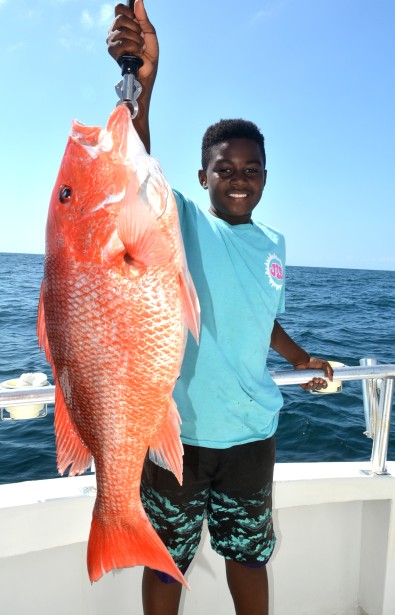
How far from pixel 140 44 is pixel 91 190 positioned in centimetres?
51

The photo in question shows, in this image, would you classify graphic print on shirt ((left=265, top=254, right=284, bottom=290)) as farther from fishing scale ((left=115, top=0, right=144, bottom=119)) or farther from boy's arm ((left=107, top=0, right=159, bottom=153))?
fishing scale ((left=115, top=0, right=144, bottom=119))

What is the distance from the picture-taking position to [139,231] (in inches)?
53.7

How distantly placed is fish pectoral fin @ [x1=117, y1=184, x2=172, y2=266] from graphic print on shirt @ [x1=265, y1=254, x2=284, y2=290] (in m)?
0.78

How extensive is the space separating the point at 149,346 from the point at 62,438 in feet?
1.45

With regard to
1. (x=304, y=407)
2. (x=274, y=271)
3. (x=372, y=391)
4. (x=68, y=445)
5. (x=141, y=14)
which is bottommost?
(x=304, y=407)

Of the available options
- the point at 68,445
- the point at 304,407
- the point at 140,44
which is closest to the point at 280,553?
the point at 68,445

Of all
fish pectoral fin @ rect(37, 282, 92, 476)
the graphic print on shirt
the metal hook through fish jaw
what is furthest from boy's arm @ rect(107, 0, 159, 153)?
fish pectoral fin @ rect(37, 282, 92, 476)

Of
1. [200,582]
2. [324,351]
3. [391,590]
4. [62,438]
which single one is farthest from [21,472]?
[324,351]

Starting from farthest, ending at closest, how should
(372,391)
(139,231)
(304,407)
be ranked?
(304,407), (372,391), (139,231)

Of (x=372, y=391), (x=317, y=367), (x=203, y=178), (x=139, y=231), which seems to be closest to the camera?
(x=139, y=231)

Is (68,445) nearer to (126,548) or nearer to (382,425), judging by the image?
(126,548)

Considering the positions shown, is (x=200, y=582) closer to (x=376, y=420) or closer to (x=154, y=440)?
(x=376, y=420)

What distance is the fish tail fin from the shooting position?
1430 millimetres

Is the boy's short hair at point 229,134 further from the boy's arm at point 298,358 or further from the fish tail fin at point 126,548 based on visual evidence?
the fish tail fin at point 126,548
